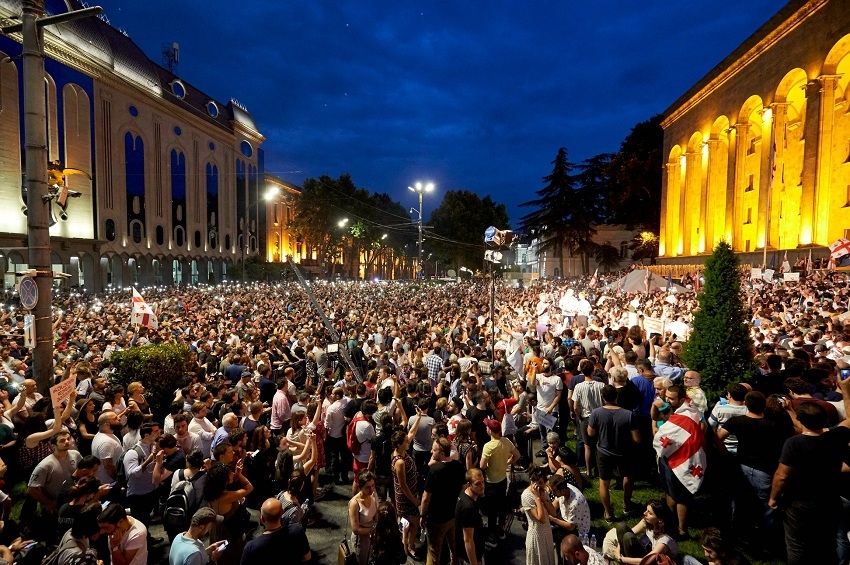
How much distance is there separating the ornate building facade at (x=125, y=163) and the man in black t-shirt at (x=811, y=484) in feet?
94.0

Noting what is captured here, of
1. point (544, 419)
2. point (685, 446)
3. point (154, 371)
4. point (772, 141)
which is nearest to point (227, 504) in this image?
point (544, 419)

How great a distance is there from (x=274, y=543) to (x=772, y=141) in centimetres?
2498

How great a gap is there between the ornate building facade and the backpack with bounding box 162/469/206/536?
2497 cm

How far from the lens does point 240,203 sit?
179 feet

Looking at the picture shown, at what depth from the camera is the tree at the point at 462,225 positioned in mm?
59125

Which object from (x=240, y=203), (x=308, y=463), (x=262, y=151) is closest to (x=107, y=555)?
(x=308, y=463)

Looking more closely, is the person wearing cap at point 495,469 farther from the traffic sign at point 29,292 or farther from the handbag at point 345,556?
the traffic sign at point 29,292

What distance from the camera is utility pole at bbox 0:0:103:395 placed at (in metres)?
5.82

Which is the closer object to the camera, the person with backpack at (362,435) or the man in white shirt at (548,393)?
the person with backpack at (362,435)

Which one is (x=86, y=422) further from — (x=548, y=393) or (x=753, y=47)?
(x=753, y=47)

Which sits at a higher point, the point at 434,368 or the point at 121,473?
the point at 434,368

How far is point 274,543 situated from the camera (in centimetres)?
355

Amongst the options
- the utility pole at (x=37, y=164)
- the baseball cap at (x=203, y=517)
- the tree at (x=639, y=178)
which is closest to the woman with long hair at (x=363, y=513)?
the baseball cap at (x=203, y=517)

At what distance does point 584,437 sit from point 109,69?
41.2 meters
